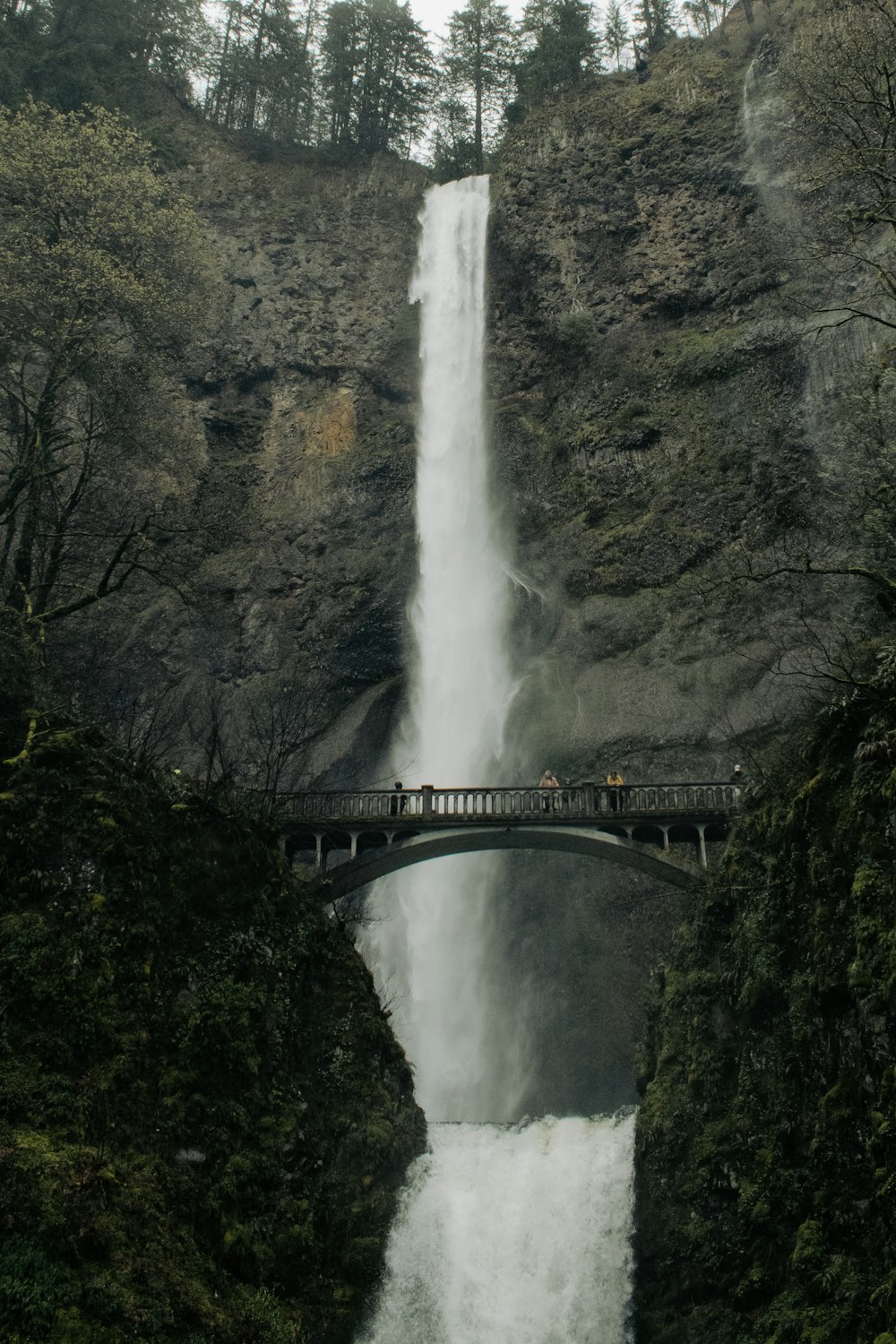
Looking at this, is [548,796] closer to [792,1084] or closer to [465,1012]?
[465,1012]

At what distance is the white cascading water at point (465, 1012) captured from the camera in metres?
15.6

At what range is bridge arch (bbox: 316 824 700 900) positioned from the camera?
23.0 metres

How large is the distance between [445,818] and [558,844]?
287cm

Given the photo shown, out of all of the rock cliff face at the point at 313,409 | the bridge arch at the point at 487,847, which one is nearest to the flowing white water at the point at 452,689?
the rock cliff face at the point at 313,409

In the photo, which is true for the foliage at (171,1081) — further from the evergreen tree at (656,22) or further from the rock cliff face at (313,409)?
the evergreen tree at (656,22)

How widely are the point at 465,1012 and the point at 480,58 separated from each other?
5107cm

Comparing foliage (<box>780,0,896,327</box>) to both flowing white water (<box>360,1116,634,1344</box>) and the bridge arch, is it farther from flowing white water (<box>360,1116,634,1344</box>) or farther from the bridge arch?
flowing white water (<box>360,1116,634,1344</box>)

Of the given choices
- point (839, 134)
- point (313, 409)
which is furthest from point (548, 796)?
point (313, 409)

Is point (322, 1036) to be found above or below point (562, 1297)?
above

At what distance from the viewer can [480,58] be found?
5353 cm

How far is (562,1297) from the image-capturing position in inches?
616

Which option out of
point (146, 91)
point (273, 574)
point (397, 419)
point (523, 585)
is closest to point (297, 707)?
point (273, 574)

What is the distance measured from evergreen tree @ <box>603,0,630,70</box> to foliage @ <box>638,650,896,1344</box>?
169ft

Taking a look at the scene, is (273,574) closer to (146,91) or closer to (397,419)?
(397,419)
